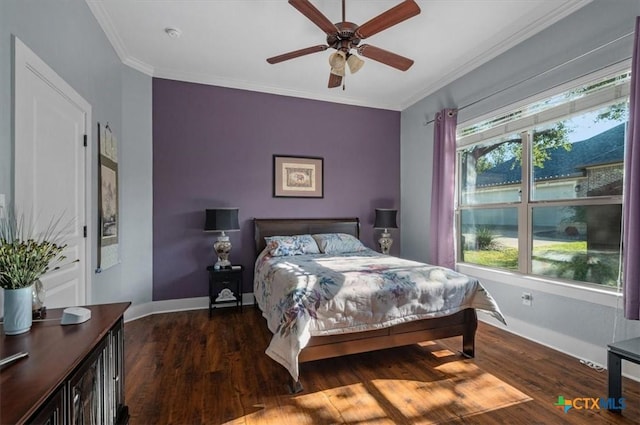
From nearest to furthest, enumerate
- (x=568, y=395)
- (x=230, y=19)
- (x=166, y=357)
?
(x=568, y=395) → (x=166, y=357) → (x=230, y=19)

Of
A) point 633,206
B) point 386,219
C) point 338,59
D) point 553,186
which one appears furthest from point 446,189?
point 338,59

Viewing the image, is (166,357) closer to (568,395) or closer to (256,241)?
(256,241)

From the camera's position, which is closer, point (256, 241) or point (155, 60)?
point (155, 60)

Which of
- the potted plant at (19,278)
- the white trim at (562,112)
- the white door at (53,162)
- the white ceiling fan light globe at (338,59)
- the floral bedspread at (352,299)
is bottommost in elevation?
the floral bedspread at (352,299)

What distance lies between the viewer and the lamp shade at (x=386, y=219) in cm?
454

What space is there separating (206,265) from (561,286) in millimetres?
3868

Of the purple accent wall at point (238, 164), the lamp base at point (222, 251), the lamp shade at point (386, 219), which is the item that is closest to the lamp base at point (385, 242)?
the lamp shade at point (386, 219)

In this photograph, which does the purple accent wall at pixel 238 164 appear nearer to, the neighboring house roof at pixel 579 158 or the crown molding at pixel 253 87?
the crown molding at pixel 253 87

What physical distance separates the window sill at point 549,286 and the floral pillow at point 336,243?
1395 millimetres

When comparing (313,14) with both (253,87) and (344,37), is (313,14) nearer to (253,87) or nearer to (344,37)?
(344,37)

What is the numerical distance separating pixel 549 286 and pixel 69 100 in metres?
4.19

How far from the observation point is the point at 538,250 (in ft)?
9.87

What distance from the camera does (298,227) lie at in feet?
14.3

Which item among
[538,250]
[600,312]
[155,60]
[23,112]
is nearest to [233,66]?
[155,60]
